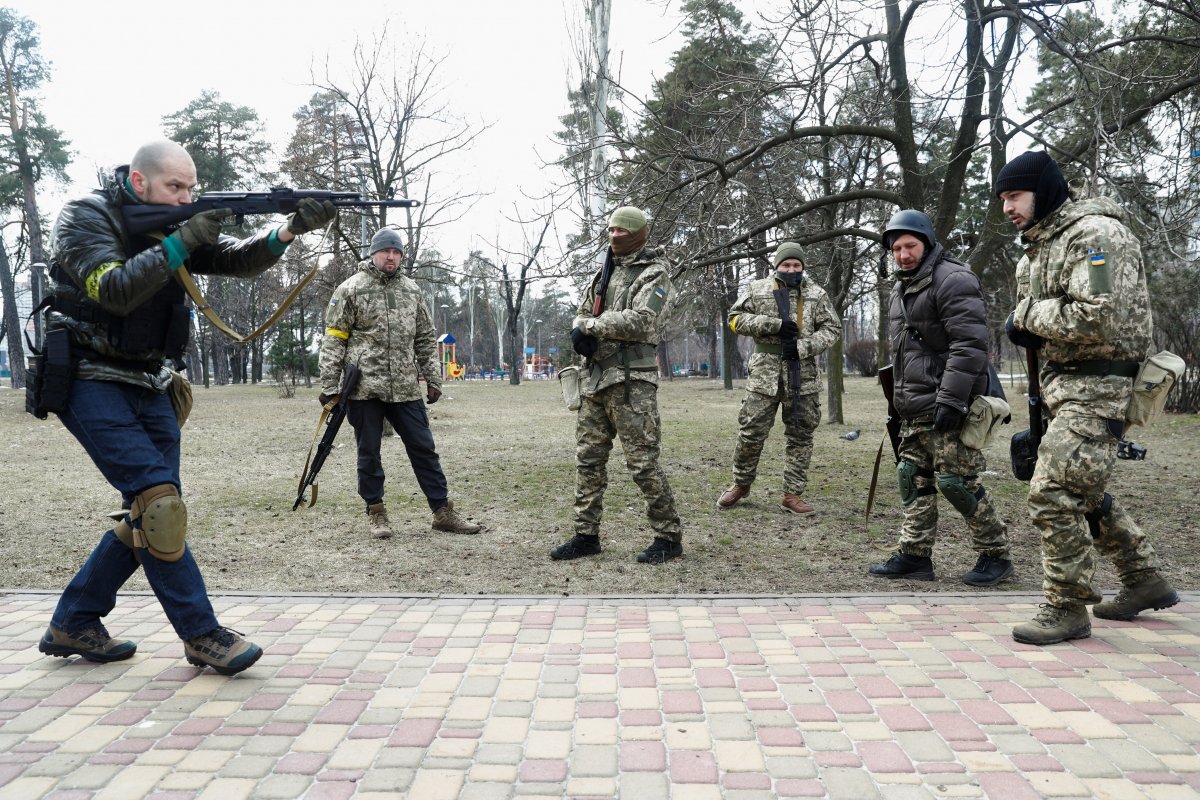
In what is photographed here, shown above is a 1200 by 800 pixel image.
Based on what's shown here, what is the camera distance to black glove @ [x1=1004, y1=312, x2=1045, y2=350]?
3.94 metres

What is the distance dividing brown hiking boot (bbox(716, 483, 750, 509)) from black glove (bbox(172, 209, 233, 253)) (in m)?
4.83

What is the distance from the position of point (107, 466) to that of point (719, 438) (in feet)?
34.7

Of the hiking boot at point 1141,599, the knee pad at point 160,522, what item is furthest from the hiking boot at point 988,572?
the knee pad at point 160,522

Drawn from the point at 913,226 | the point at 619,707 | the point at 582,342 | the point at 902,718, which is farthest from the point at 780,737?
the point at 913,226

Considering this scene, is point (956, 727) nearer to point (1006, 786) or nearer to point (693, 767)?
point (1006, 786)

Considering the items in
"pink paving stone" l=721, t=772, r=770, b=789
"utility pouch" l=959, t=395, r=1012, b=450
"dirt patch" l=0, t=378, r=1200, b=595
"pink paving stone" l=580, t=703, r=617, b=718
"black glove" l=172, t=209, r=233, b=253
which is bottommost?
"dirt patch" l=0, t=378, r=1200, b=595

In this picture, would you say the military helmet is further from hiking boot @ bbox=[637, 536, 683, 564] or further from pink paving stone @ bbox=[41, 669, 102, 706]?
pink paving stone @ bbox=[41, 669, 102, 706]

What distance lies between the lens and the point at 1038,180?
3.79m

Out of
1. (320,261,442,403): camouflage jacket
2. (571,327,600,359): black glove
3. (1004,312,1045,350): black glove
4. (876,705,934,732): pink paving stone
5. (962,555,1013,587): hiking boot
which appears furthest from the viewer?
(320,261,442,403): camouflage jacket

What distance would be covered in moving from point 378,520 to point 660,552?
219 cm

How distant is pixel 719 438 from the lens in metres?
13.2

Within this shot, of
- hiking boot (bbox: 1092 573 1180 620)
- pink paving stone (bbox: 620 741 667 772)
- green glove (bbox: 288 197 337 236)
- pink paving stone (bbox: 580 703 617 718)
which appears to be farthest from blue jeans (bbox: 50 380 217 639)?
hiking boot (bbox: 1092 573 1180 620)

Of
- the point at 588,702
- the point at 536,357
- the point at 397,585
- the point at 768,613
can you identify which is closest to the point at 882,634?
the point at 768,613

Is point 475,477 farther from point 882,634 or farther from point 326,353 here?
point 882,634
